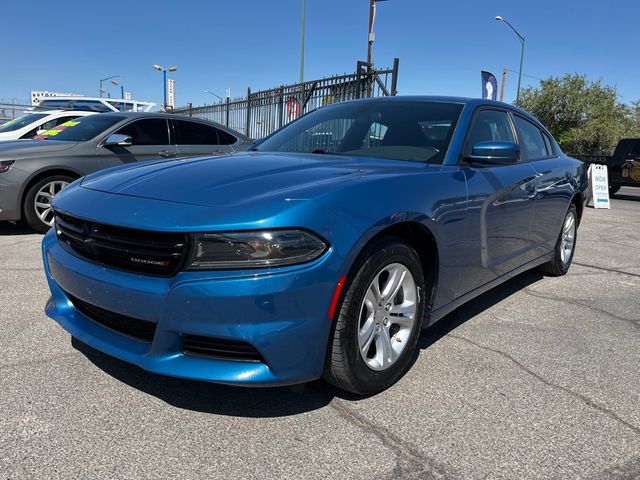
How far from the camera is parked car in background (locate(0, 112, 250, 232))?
5934 millimetres

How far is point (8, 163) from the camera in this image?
231 inches

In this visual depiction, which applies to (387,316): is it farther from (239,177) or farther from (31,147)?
(31,147)

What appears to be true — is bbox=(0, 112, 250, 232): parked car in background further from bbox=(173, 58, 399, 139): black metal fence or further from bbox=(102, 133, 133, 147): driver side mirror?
bbox=(173, 58, 399, 139): black metal fence

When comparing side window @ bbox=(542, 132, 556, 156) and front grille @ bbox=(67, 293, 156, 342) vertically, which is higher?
side window @ bbox=(542, 132, 556, 156)

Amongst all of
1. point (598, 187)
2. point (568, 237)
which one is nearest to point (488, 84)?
point (598, 187)

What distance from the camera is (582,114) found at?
35.7 m

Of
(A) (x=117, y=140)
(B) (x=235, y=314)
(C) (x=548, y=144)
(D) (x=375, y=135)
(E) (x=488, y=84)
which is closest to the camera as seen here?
(B) (x=235, y=314)

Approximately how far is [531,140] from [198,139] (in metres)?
4.73

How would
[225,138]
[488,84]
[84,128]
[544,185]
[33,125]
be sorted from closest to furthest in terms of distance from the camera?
[544,185] → [84,128] → [225,138] → [33,125] → [488,84]

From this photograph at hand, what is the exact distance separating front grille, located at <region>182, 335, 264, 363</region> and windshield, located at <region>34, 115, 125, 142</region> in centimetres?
542

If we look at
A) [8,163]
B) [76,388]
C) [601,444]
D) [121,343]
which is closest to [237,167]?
[121,343]

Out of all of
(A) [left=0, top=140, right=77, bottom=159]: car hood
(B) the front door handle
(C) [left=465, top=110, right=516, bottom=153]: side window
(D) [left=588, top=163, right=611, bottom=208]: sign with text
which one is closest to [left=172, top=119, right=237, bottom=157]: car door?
(A) [left=0, top=140, right=77, bottom=159]: car hood

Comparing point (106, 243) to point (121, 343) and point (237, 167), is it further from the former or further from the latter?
point (237, 167)

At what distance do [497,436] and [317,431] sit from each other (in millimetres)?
792
